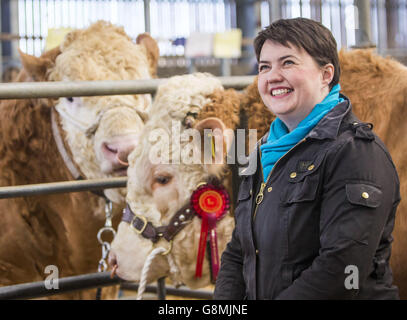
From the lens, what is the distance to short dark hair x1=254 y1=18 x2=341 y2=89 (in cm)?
144

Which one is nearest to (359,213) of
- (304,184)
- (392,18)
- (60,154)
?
(304,184)

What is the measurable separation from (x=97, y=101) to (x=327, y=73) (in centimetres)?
165

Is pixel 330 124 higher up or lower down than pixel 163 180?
higher up

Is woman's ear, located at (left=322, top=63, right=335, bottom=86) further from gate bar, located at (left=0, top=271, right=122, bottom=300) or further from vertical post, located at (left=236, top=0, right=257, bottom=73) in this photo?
vertical post, located at (left=236, top=0, right=257, bottom=73)

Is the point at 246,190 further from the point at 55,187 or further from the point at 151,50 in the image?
the point at 151,50

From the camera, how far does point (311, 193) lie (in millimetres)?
1344

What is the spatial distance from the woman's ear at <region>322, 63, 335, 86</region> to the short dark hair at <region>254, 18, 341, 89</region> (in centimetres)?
1

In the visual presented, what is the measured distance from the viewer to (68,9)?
10297 millimetres

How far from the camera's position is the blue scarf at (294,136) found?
1.45m

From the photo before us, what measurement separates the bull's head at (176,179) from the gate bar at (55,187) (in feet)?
1.25

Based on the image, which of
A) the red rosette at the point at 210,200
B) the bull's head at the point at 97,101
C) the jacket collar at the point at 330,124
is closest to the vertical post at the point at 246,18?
the bull's head at the point at 97,101

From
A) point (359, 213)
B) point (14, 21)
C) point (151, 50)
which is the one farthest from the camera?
point (14, 21)

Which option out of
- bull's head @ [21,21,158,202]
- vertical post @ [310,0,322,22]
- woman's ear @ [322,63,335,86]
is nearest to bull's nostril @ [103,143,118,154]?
bull's head @ [21,21,158,202]
